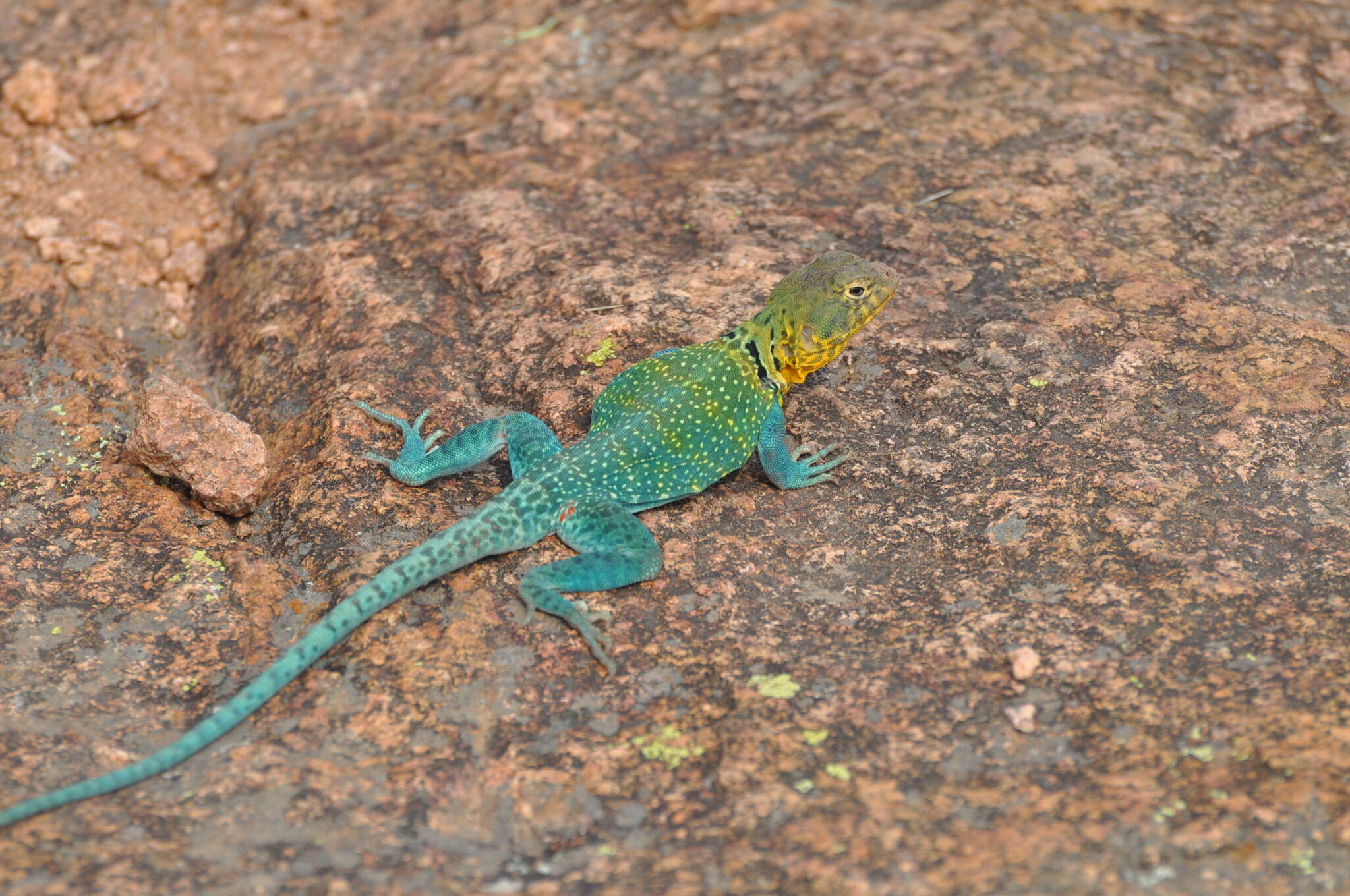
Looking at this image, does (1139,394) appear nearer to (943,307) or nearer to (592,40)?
(943,307)

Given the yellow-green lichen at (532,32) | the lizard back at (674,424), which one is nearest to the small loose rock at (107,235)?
the yellow-green lichen at (532,32)

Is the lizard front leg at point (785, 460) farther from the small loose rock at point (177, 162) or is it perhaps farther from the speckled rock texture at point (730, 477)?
the small loose rock at point (177, 162)

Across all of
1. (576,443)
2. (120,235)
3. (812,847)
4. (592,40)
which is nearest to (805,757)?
(812,847)

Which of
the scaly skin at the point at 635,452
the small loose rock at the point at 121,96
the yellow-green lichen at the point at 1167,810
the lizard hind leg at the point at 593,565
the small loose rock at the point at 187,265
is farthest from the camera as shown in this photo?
the small loose rock at the point at 121,96

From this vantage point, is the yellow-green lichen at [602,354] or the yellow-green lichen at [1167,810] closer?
the yellow-green lichen at [1167,810]

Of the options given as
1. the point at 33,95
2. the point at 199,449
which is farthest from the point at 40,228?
the point at 199,449

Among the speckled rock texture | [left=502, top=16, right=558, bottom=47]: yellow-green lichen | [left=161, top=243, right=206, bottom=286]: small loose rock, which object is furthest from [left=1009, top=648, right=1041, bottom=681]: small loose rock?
[left=502, top=16, right=558, bottom=47]: yellow-green lichen

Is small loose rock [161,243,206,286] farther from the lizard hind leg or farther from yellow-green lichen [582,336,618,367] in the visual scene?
the lizard hind leg

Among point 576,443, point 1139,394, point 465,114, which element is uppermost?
point 465,114
